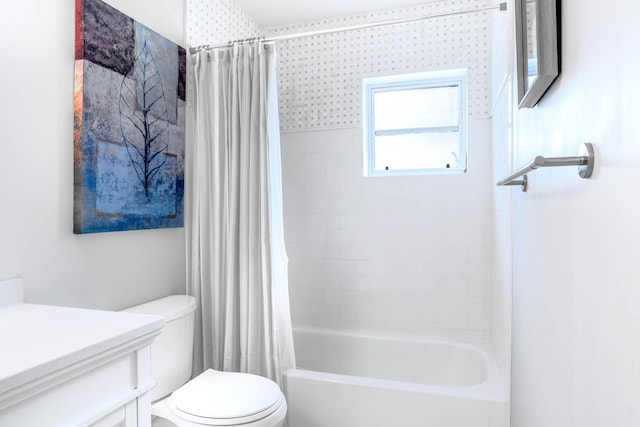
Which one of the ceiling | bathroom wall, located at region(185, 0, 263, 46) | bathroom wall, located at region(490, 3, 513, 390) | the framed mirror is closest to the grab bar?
the framed mirror

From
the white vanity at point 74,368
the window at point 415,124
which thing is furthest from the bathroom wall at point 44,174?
the window at point 415,124

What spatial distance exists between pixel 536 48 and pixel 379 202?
5.87ft

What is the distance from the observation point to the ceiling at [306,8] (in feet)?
8.13

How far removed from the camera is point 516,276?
1.41m

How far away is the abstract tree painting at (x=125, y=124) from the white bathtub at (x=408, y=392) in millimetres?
1094

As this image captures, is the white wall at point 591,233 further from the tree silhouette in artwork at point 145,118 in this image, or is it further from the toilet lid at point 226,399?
the tree silhouette in artwork at point 145,118

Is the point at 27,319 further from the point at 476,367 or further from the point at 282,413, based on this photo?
the point at 476,367

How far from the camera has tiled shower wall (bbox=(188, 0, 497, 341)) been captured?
94.2 inches

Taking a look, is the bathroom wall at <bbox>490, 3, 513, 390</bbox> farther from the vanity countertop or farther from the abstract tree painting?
the abstract tree painting

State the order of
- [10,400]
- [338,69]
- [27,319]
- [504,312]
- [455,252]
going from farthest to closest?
[338,69] → [455,252] → [504,312] → [27,319] → [10,400]

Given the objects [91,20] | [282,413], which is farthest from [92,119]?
[282,413]

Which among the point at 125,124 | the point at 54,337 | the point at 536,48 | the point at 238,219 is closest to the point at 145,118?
the point at 125,124

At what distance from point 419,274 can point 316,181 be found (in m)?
0.94

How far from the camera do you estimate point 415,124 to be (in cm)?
264
